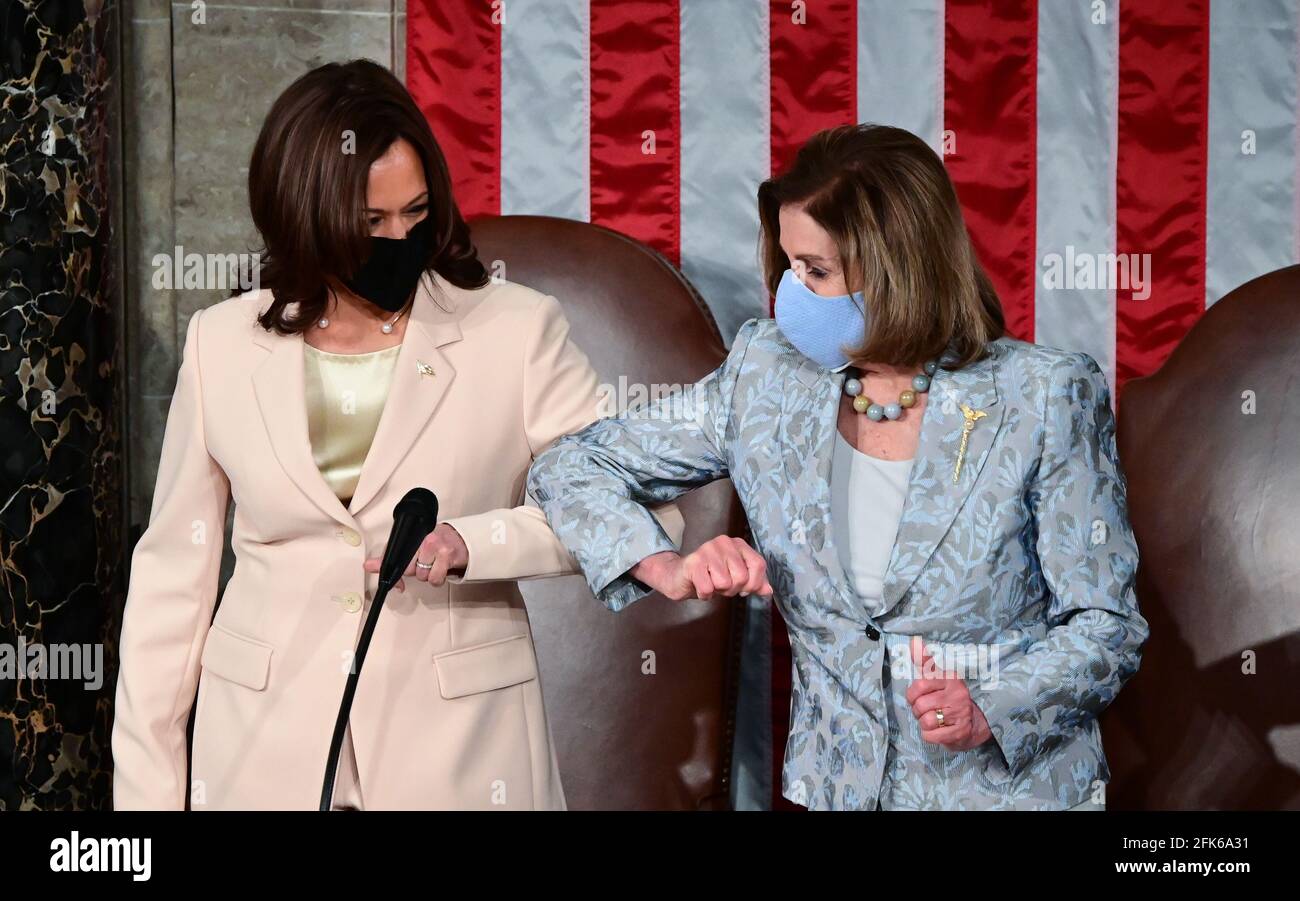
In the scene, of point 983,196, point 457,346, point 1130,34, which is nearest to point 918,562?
point 457,346

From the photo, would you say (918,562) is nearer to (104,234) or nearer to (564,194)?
(564,194)

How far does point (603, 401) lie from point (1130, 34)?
1.78 meters

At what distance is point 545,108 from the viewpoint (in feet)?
10.3

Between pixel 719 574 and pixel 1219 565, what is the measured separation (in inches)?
58.5

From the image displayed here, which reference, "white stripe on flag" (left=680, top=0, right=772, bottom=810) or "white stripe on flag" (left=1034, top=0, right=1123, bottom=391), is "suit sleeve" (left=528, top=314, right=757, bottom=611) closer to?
"white stripe on flag" (left=680, top=0, right=772, bottom=810)

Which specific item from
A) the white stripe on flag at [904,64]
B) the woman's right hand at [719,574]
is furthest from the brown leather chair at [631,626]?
the woman's right hand at [719,574]

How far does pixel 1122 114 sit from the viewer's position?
124 inches

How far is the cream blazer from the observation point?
1789mm

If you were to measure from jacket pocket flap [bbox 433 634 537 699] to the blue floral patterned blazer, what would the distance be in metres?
0.13

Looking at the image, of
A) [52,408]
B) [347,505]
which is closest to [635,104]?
[52,408]

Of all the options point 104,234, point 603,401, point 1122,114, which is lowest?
point 603,401

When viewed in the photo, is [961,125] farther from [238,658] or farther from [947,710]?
[238,658]

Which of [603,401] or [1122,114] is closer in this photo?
[603,401]

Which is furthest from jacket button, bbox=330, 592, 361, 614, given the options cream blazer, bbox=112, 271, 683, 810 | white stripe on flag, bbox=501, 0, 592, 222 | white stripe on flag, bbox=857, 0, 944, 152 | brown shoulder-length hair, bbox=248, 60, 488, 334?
white stripe on flag, bbox=857, 0, 944, 152
